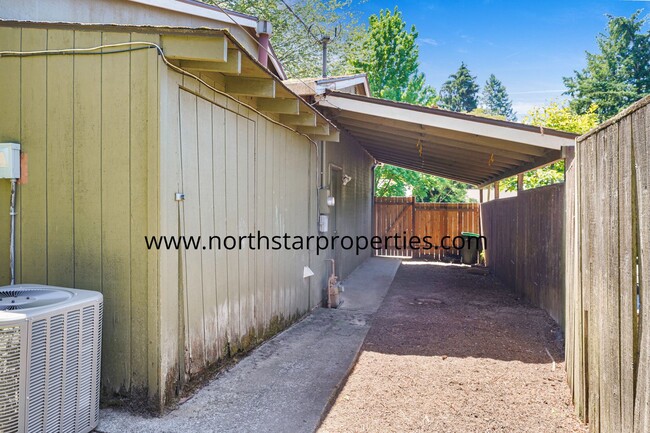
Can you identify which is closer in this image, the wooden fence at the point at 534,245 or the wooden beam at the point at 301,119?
the wooden beam at the point at 301,119

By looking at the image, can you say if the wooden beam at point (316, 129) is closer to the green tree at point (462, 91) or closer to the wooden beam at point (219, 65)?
the wooden beam at point (219, 65)

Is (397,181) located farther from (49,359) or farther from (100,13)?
(49,359)

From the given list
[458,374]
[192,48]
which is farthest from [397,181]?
[192,48]

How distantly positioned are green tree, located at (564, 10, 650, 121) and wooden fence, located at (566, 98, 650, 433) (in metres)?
25.6

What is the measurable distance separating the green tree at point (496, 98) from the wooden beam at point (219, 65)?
5011 cm

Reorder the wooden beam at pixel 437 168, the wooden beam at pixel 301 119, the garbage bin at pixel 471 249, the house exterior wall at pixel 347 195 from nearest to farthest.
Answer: the wooden beam at pixel 301 119
the house exterior wall at pixel 347 195
the wooden beam at pixel 437 168
the garbage bin at pixel 471 249

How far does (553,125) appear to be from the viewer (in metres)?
14.3

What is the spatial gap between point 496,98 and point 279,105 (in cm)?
5029

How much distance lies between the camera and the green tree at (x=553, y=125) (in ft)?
43.9

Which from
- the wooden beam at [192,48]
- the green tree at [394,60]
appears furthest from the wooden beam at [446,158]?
the green tree at [394,60]

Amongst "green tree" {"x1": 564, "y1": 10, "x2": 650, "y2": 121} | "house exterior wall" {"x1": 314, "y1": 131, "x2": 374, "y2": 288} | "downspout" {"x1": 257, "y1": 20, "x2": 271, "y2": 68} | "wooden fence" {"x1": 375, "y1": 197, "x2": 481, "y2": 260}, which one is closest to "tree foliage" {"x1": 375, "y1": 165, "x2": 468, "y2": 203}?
"wooden fence" {"x1": 375, "y1": 197, "x2": 481, "y2": 260}

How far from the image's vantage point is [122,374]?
115 inches

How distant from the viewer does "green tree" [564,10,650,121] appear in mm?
24531

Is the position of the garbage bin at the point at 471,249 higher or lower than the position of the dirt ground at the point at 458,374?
higher
